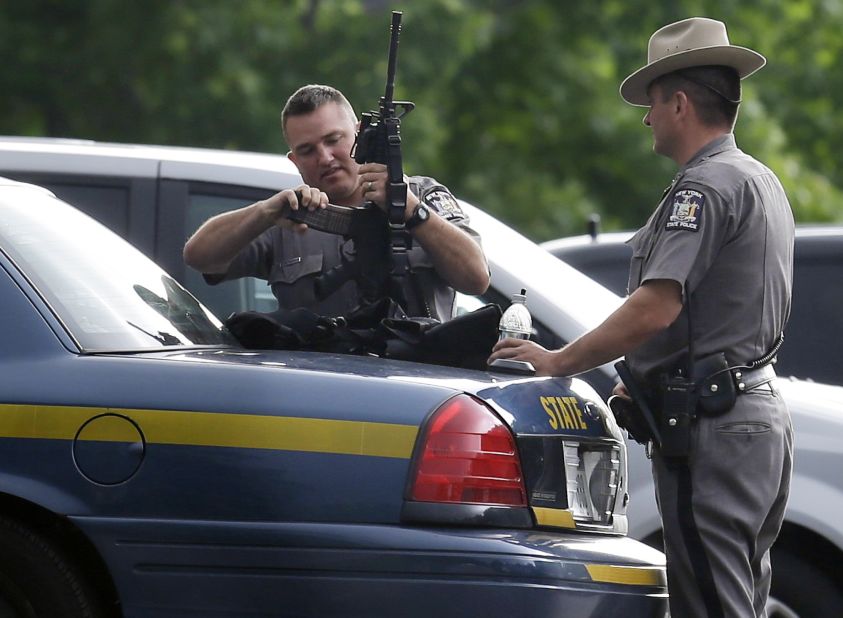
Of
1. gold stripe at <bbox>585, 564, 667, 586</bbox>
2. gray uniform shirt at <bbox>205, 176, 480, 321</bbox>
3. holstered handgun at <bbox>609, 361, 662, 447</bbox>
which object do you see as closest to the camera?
gold stripe at <bbox>585, 564, 667, 586</bbox>

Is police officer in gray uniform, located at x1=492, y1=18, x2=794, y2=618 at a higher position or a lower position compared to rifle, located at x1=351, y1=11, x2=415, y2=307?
lower

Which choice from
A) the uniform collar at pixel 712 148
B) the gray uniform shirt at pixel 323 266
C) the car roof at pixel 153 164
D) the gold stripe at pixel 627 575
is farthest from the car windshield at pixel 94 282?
the uniform collar at pixel 712 148

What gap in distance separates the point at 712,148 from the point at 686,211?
25 centimetres

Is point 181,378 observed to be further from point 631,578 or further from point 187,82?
point 187,82

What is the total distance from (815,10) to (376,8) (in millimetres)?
6148

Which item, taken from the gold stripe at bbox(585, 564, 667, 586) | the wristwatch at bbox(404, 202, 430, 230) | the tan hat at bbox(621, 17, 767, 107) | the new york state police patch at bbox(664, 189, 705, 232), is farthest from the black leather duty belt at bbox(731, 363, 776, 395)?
the wristwatch at bbox(404, 202, 430, 230)

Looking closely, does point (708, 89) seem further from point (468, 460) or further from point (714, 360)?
point (468, 460)

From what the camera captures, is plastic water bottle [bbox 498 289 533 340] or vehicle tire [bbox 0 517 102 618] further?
plastic water bottle [bbox 498 289 533 340]

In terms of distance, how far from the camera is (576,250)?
7082mm

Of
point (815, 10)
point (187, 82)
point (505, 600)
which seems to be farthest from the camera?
point (815, 10)

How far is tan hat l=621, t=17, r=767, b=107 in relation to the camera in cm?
409

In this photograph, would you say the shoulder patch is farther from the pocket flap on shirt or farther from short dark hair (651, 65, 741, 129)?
short dark hair (651, 65, 741, 129)

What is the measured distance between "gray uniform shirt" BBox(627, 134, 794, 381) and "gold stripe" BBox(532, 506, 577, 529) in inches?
23.4

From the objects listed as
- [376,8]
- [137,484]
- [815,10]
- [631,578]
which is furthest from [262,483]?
[815,10]
